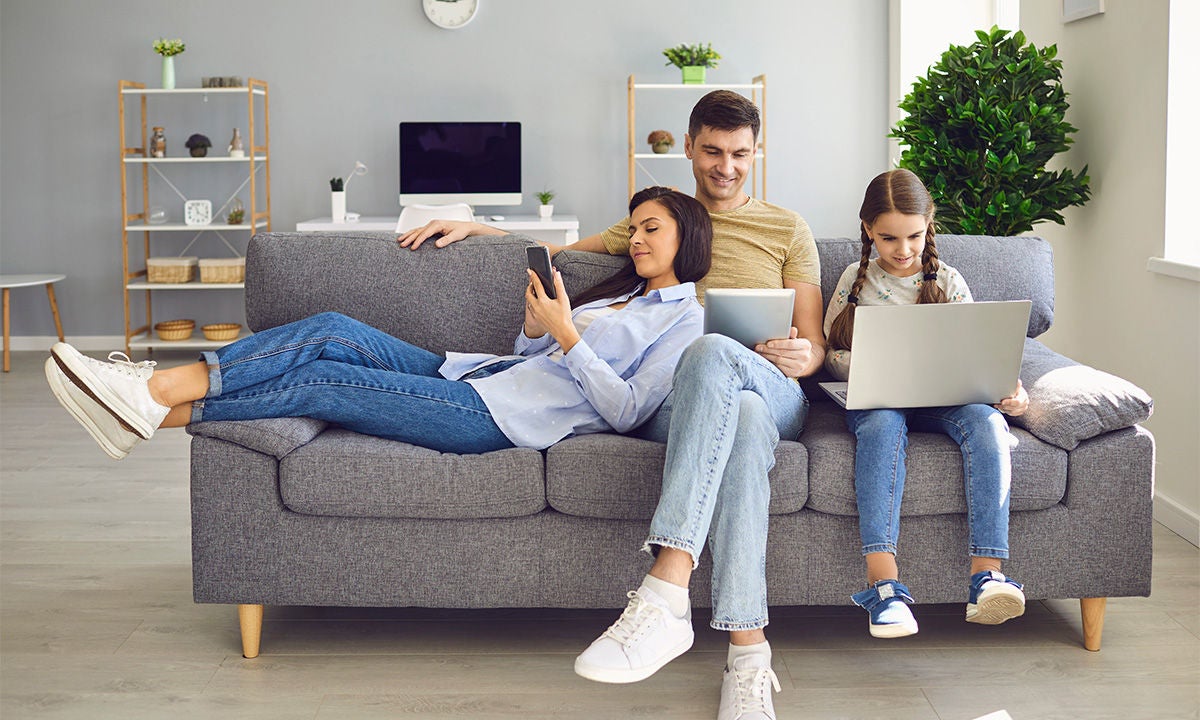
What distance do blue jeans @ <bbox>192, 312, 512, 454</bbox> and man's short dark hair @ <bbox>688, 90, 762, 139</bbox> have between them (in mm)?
851

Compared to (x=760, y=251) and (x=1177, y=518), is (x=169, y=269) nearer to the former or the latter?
(x=760, y=251)

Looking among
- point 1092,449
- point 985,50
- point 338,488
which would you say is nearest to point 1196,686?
point 1092,449

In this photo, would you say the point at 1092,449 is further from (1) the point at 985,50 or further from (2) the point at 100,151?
(2) the point at 100,151

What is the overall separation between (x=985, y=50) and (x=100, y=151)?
4.65 metres

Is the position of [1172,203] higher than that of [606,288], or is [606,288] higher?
[1172,203]

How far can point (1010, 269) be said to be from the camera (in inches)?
107

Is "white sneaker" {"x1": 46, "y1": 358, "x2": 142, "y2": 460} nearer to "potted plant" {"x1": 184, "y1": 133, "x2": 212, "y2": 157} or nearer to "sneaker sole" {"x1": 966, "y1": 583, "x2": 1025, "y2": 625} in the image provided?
"sneaker sole" {"x1": 966, "y1": 583, "x2": 1025, "y2": 625}

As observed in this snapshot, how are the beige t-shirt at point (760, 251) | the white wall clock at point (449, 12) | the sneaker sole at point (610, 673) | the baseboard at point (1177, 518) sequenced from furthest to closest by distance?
the white wall clock at point (449, 12), the baseboard at point (1177, 518), the beige t-shirt at point (760, 251), the sneaker sole at point (610, 673)

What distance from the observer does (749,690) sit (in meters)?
1.97

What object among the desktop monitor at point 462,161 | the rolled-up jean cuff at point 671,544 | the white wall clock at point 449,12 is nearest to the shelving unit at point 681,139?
the desktop monitor at point 462,161

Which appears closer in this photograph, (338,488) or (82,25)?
(338,488)

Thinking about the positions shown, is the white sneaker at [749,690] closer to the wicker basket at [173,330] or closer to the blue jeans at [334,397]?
the blue jeans at [334,397]

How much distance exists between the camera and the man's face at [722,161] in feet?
8.58

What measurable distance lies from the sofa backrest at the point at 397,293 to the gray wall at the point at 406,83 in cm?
364
